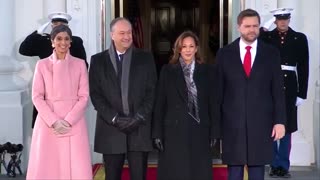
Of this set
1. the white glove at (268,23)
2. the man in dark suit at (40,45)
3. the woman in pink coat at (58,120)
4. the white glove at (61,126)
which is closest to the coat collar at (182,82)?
the woman in pink coat at (58,120)

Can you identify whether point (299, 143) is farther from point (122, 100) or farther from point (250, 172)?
point (122, 100)

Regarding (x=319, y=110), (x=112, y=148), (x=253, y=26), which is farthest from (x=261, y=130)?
(x=319, y=110)

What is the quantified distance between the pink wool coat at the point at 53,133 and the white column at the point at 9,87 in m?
2.33

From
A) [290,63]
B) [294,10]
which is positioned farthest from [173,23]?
[290,63]

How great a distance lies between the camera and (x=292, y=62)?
6.73m

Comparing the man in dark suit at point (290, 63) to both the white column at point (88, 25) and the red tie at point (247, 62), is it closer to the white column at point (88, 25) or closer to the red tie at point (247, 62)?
the red tie at point (247, 62)

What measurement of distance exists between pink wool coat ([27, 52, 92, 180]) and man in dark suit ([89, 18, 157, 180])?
0.23 m

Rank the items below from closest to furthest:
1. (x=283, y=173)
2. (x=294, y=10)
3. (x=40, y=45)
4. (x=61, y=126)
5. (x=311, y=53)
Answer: (x=61, y=126)
(x=40, y=45)
(x=283, y=173)
(x=294, y=10)
(x=311, y=53)

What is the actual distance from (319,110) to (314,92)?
311 mm

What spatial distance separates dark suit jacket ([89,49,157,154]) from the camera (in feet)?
16.5

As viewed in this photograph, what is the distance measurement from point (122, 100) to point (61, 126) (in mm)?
552

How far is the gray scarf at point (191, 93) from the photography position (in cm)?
493

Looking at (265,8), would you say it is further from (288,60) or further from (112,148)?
(112,148)

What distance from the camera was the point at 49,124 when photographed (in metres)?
4.83
